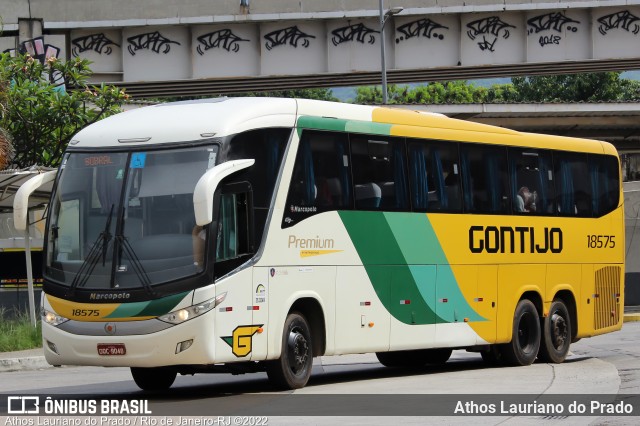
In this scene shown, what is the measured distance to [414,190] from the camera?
1883 cm

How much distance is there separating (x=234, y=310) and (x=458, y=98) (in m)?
120

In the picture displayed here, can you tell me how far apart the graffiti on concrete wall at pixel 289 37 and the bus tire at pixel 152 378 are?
30604mm

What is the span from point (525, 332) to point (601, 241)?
2.78 m

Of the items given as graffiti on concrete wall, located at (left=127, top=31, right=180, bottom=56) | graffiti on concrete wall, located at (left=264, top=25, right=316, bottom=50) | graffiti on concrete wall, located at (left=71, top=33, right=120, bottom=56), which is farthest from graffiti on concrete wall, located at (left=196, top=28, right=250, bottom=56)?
graffiti on concrete wall, located at (left=71, top=33, right=120, bottom=56)

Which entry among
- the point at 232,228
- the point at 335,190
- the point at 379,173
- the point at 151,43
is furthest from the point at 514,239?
the point at 151,43

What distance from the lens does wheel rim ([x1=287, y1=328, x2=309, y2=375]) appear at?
1612cm

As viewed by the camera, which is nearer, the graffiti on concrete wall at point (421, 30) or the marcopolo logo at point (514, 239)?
the marcopolo logo at point (514, 239)

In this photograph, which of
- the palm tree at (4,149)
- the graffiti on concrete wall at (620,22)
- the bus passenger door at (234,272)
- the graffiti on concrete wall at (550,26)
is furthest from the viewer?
the graffiti on concrete wall at (620,22)

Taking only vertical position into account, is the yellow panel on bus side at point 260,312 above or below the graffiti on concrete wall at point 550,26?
below

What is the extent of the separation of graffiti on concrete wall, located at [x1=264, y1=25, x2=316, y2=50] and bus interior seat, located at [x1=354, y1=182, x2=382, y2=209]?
29311 millimetres

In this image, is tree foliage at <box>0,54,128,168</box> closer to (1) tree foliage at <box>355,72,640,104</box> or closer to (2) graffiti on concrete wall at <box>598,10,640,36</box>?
(2) graffiti on concrete wall at <box>598,10,640,36</box>

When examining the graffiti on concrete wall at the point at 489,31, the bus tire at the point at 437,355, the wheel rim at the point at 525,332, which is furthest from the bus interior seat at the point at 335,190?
the graffiti on concrete wall at the point at 489,31

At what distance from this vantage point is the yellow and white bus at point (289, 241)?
14.9 m

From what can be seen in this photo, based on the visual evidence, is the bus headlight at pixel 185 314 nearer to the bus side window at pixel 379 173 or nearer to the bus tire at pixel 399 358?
the bus side window at pixel 379 173
